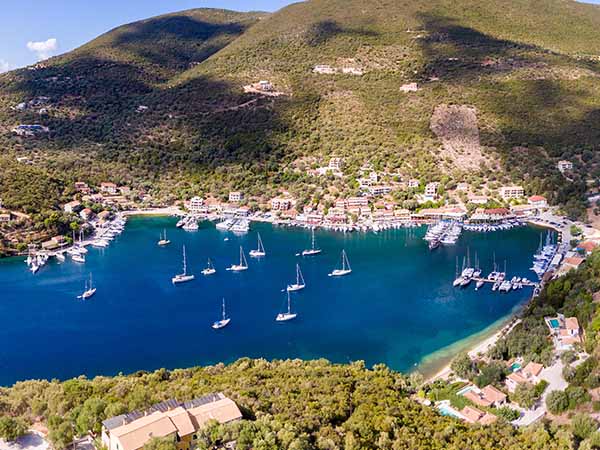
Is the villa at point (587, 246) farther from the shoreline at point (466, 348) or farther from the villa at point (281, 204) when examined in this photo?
the villa at point (281, 204)

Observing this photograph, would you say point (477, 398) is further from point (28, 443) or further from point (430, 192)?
point (430, 192)

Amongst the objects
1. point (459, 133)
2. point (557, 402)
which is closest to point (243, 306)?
point (557, 402)

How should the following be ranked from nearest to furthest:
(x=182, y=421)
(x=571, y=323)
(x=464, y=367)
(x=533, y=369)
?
(x=182, y=421)
(x=533, y=369)
(x=464, y=367)
(x=571, y=323)

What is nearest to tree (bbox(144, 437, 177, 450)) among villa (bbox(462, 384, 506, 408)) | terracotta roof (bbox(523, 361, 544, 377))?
villa (bbox(462, 384, 506, 408))

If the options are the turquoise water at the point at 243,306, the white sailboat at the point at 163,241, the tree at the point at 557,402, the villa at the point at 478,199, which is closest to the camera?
the tree at the point at 557,402

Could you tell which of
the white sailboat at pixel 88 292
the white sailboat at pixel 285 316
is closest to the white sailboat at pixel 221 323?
the white sailboat at pixel 285 316
